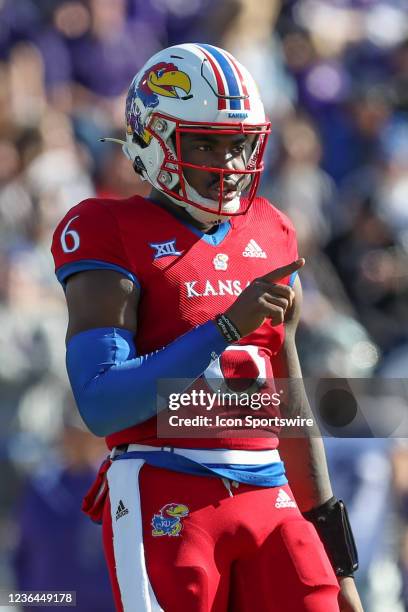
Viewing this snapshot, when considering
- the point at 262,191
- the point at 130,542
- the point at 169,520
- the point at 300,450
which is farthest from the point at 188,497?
the point at 262,191

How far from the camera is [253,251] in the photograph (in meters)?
3.44

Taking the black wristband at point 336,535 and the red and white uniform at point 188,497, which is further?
the black wristband at point 336,535

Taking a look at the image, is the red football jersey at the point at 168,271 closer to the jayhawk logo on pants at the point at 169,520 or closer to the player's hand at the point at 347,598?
the jayhawk logo on pants at the point at 169,520

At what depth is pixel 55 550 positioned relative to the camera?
218 inches

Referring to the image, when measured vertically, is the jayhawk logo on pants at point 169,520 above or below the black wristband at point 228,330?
below

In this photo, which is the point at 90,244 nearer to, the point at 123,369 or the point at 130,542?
the point at 123,369

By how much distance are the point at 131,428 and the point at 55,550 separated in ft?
8.11

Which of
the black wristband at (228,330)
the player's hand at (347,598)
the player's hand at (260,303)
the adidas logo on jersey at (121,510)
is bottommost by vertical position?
the player's hand at (347,598)

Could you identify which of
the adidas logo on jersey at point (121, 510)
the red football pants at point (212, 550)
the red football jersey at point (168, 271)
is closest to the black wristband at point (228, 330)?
the red football jersey at point (168, 271)

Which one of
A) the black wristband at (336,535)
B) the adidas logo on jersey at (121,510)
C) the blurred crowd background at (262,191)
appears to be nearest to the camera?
the adidas logo on jersey at (121,510)

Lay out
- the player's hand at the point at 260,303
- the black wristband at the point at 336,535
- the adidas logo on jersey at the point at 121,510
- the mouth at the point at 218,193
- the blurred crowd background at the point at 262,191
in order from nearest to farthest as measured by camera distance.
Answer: the player's hand at the point at 260,303, the adidas logo on jersey at the point at 121,510, the mouth at the point at 218,193, the black wristband at the point at 336,535, the blurred crowd background at the point at 262,191

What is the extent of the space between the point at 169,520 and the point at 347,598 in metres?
0.63

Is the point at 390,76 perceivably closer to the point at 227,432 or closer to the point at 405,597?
the point at 405,597

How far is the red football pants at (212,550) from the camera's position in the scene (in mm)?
3059
